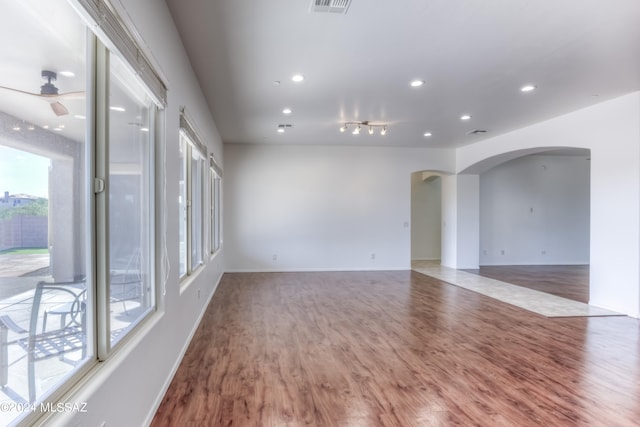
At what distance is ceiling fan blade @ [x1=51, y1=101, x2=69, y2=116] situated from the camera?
1.22m

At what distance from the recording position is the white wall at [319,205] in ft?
24.2

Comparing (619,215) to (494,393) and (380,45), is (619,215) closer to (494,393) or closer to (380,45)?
(494,393)

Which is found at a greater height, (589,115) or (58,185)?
(589,115)

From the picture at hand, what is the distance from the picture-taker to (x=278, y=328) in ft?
12.3

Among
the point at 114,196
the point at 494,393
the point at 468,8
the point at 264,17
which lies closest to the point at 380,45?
the point at 468,8

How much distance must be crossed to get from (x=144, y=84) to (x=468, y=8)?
7.12 ft

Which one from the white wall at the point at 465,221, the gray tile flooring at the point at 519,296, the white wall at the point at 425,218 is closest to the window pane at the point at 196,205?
the gray tile flooring at the point at 519,296

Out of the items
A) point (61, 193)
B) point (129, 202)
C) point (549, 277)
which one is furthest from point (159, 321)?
point (549, 277)

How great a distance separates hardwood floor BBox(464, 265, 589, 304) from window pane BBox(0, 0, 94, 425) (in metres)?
6.04

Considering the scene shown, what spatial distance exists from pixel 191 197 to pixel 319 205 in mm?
4010

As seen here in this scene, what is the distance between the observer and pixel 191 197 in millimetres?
3785

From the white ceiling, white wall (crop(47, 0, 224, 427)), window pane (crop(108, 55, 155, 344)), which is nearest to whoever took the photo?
white wall (crop(47, 0, 224, 427))

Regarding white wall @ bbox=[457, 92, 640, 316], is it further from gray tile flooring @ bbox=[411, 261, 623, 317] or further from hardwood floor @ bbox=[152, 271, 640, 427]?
hardwood floor @ bbox=[152, 271, 640, 427]

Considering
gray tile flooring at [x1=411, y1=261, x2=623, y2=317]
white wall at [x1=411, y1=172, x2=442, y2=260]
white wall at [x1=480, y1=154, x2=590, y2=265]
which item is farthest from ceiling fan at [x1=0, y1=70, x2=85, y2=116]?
white wall at [x1=411, y1=172, x2=442, y2=260]
